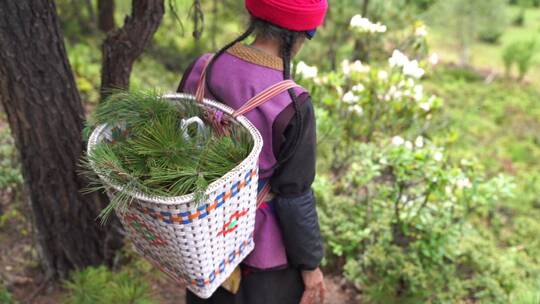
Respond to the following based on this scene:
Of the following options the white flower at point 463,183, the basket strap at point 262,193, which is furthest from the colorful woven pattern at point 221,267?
the white flower at point 463,183

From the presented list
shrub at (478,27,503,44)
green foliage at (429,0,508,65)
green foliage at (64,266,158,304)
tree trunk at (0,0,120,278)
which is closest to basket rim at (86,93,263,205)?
tree trunk at (0,0,120,278)

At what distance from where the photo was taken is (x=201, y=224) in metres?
1.17

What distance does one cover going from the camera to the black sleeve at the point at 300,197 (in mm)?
1335

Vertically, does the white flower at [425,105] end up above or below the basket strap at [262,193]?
below

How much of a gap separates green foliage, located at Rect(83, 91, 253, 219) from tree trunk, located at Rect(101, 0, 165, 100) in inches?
27.1

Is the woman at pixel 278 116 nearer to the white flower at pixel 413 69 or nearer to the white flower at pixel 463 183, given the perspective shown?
the white flower at pixel 463 183

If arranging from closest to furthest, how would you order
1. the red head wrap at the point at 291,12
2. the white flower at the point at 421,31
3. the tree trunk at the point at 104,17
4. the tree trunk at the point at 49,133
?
the red head wrap at the point at 291,12, the tree trunk at the point at 49,133, the white flower at the point at 421,31, the tree trunk at the point at 104,17

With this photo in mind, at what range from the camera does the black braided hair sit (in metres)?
1.31

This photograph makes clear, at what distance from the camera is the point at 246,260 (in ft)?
5.26

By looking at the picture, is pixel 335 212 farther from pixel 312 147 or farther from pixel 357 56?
pixel 357 56

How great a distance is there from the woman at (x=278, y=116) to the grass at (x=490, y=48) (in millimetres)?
16023

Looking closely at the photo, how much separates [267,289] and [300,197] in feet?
1.56

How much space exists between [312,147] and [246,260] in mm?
525

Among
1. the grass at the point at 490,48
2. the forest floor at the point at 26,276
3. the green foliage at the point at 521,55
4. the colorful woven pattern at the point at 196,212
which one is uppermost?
the colorful woven pattern at the point at 196,212
